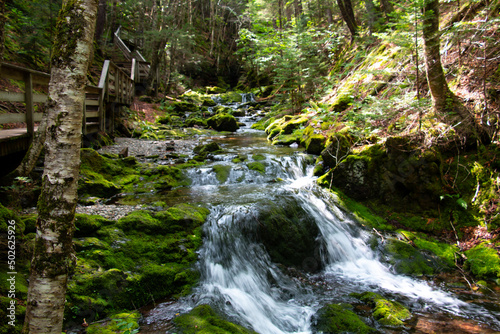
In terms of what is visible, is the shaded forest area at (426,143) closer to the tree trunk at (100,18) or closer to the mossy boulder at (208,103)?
the tree trunk at (100,18)

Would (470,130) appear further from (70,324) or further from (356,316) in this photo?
(70,324)

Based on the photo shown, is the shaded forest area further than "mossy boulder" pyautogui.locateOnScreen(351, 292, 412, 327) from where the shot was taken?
Yes

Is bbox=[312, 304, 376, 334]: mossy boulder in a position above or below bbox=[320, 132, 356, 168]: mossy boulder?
below

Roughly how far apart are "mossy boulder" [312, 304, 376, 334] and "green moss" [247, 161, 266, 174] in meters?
5.29

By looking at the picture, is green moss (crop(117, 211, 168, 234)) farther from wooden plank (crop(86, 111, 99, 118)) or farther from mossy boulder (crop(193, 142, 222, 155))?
mossy boulder (crop(193, 142, 222, 155))

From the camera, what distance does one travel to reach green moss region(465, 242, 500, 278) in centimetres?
506

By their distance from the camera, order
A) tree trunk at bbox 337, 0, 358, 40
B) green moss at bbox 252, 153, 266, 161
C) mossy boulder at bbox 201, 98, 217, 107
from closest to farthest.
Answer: green moss at bbox 252, 153, 266, 161
tree trunk at bbox 337, 0, 358, 40
mossy boulder at bbox 201, 98, 217, 107

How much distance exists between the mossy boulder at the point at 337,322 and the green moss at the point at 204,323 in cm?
109

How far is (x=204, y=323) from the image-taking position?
3320 millimetres

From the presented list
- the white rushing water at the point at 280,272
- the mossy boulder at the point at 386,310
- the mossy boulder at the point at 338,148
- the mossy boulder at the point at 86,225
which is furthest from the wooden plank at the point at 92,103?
the mossy boulder at the point at 386,310

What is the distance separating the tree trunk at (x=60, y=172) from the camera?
2.03m

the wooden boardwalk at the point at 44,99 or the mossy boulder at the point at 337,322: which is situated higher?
the wooden boardwalk at the point at 44,99

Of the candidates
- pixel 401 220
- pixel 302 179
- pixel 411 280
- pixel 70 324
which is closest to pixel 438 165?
pixel 401 220

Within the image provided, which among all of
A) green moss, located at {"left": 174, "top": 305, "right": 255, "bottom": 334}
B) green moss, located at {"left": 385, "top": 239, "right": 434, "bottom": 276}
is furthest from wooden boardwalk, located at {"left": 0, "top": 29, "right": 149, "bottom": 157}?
green moss, located at {"left": 385, "top": 239, "right": 434, "bottom": 276}
